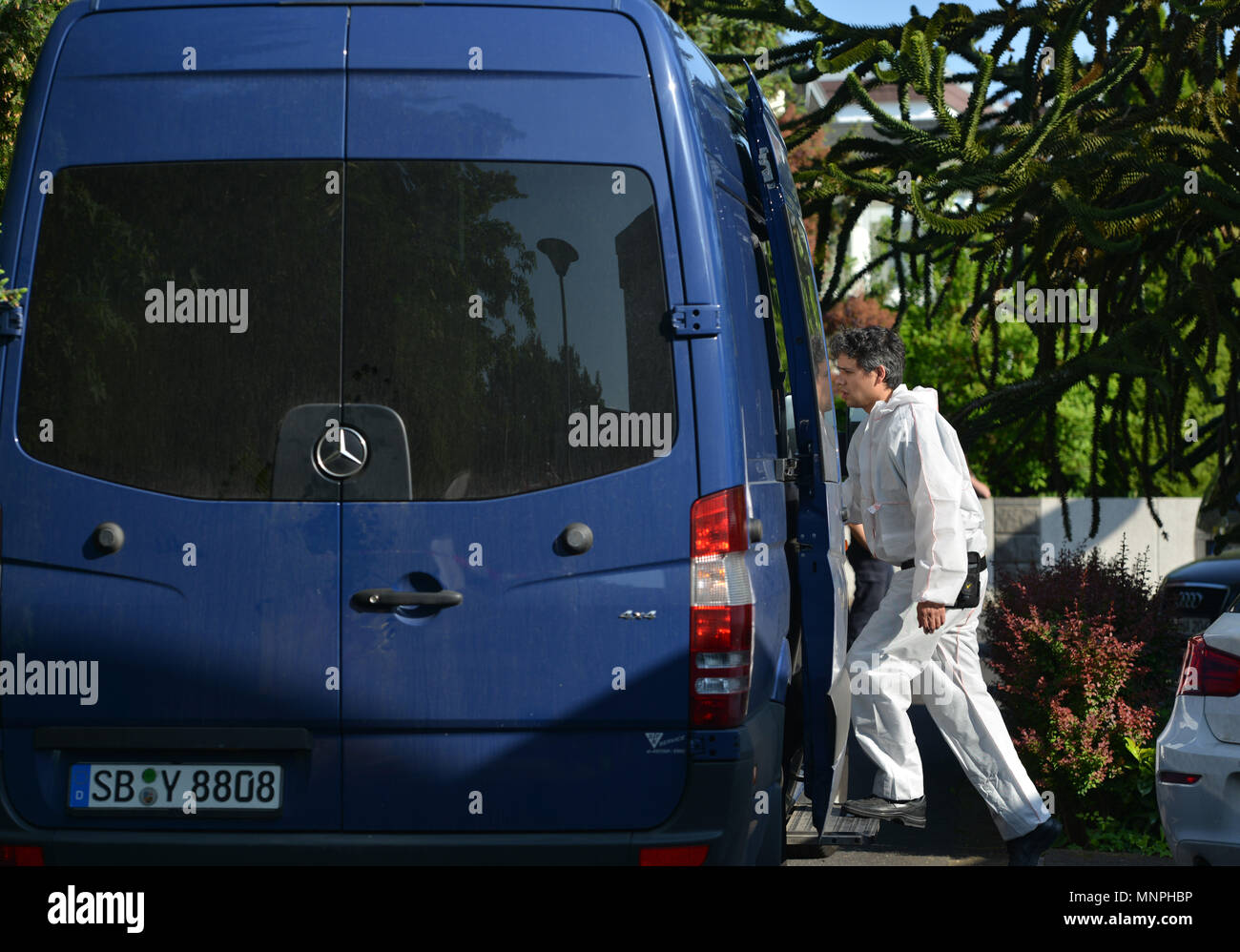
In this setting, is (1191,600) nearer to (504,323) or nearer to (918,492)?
(918,492)

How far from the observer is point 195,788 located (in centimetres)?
384

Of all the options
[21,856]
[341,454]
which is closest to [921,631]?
[341,454]

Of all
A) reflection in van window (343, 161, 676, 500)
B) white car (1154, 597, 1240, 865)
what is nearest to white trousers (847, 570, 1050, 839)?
white car (1154, 597, 1240, 865)

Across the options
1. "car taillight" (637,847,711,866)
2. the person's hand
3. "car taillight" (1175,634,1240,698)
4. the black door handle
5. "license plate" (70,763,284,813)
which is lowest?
"car taillight" (637,847,711,866)

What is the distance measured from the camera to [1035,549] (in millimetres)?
13922

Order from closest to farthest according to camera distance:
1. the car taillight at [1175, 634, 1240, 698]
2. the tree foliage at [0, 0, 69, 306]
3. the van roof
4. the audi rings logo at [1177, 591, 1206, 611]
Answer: the van roof → the car taillight at [1175, 634, 1240, 698] → the tree foliage at [0, 0, 69, 306] → the audi rings logo at [1177, 591, 1206, 611]

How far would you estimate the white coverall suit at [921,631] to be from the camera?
18.1 feet

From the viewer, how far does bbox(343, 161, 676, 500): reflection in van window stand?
12.6 feet

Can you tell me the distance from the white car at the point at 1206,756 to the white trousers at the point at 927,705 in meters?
0.84

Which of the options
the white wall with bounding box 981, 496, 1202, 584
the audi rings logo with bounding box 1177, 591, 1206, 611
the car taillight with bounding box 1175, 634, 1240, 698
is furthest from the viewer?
the white wall with bounding box 981, 496, 1202, 584

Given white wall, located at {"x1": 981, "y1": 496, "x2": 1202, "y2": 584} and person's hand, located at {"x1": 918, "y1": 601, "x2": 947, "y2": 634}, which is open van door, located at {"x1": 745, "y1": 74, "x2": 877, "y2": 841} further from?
white wall, located at {"x1": 981, "y1": 496, "x2": 1202, "y2": 584}

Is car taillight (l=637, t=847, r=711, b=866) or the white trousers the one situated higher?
the white trousers

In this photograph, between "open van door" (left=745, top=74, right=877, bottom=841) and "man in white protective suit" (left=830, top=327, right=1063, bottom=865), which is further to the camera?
"man in white protective suit" (left=830, top=327, right=1063, bottom=865)
